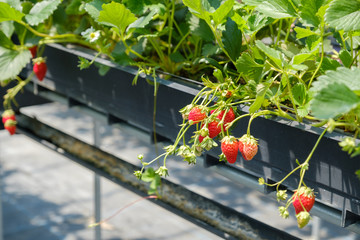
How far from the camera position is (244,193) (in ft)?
10.1

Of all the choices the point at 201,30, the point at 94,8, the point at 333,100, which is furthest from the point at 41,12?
the point at 333,100

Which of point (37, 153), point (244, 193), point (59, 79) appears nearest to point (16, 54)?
point (59, 79)

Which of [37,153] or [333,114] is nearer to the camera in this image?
[333,114]

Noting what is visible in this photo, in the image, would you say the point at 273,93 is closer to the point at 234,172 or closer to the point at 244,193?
the point at 234,172

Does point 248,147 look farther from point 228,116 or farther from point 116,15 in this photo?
point 116,15

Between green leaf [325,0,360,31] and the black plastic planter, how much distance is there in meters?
0.12

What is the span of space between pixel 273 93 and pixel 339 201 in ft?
0.47

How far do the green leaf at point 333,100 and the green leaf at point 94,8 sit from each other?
0.41 metres

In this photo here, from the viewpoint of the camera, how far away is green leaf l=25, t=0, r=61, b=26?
0.86 m

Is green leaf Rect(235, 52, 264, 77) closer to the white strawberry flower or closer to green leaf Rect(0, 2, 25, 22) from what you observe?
the white strawberry flower

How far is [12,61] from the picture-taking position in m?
0.92

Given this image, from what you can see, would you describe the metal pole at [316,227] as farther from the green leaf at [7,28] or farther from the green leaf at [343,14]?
the green leaf at [343,14]

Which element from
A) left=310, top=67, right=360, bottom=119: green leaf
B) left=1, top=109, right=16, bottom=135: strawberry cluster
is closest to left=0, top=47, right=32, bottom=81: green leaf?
left=1, top=109, right=16, bottom=135: strawberry cluster

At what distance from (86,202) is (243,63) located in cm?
247
